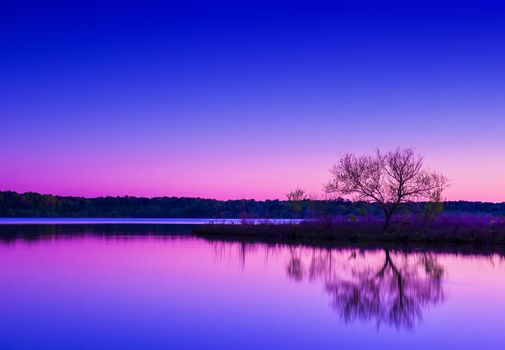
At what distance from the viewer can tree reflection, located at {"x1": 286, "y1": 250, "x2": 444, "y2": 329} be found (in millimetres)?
13023

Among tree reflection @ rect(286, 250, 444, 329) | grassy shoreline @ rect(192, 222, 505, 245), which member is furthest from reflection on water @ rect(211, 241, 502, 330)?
grassy shoreline @ rect(192, 222, 505, 245)

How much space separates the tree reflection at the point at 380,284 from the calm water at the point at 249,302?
3 cm

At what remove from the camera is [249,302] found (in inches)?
564

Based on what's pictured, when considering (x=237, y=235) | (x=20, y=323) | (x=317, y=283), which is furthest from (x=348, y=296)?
(x=237, y=235)

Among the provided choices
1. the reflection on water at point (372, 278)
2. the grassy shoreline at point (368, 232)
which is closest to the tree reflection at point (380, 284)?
the reflection on water at point (372, 278)

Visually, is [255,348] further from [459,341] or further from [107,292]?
[107,292]

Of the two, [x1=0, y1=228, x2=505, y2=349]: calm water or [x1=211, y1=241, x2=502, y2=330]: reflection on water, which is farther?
[x1=211, y1=241, x2=502, y2=330]: reflection on water

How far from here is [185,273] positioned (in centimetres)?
2005

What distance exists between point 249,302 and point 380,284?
16.7 feet

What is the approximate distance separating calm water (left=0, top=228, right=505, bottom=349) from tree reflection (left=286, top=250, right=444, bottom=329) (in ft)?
0.11

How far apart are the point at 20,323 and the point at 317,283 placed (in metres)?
9.08

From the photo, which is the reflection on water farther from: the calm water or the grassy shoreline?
the grassy shoreline

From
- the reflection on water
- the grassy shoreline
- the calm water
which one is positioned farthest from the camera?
the grassy shoreline

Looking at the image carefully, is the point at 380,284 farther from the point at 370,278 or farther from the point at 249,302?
the point at 249,302
